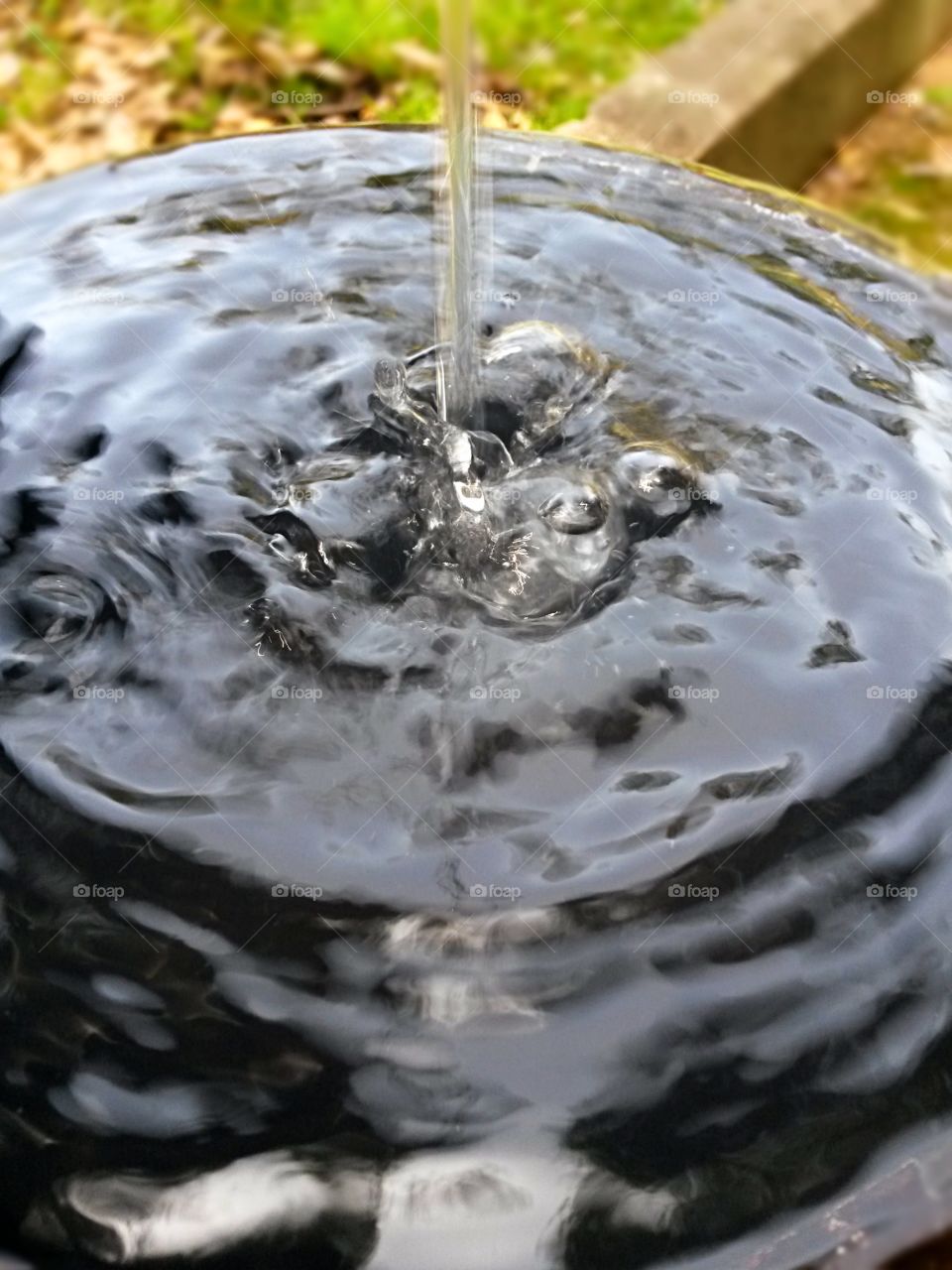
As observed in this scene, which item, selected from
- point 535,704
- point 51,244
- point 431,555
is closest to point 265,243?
point 51,244

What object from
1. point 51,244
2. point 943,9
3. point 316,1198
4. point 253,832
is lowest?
point 316,1198

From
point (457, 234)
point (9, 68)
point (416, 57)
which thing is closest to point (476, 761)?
point (457, 234)

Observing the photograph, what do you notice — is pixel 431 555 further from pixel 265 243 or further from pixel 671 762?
pixel 265 243

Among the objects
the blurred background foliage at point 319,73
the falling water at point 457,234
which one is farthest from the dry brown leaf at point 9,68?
the falling water at point 457,234

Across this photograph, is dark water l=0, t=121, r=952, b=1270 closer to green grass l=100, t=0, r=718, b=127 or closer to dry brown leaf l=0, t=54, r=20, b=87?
green grass l=100, t=0, r=718, b=127

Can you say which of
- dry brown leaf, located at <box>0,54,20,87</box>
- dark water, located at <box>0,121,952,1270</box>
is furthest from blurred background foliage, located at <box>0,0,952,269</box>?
dark water, located at <box>0,121,952,1270</box>

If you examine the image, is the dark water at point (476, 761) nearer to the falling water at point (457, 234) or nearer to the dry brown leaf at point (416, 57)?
the falling water at point (457, 234)

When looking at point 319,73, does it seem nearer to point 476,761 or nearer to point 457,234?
point 457,234
